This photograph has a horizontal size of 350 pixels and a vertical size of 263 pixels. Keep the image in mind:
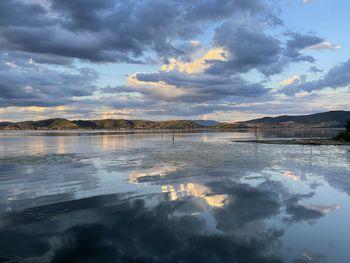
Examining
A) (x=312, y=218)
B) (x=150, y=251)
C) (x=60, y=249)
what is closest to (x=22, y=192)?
(x=60, y=249)

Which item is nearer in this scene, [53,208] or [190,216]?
[190,216]

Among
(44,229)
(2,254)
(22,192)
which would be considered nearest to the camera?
(2,254)

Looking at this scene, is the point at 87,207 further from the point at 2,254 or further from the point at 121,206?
the point at 2,254

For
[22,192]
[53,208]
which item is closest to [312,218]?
[53,208]

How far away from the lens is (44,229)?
15148 mm

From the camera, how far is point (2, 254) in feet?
40.2

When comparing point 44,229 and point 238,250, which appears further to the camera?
point 44,229

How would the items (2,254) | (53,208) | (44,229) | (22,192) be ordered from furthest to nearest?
(22,192) → (53,208) → (44,229) → (2,254)

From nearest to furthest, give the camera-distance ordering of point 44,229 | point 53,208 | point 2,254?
point 2,254 < point 44,229 < point 53,208

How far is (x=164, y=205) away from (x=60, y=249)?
8025 mm

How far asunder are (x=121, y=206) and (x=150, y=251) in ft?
23.4

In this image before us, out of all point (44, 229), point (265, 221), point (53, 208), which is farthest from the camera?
point (53, 208)

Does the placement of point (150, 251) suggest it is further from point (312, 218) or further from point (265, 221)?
point (312, 218)

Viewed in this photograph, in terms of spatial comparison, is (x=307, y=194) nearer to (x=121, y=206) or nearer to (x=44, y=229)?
(x=121, y=206)
